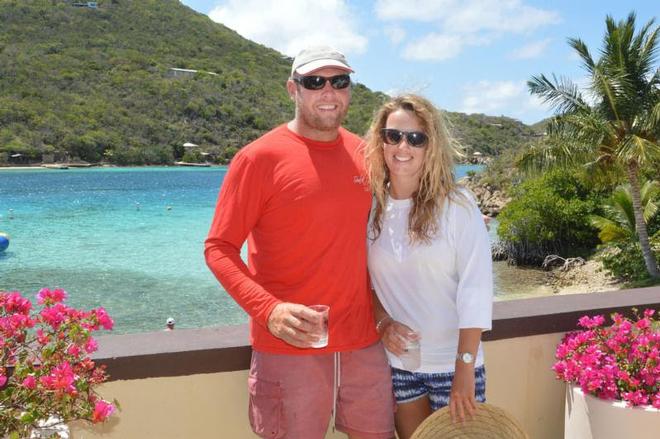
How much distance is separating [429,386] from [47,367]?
118 centimetres

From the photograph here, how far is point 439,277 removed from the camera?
2.06m

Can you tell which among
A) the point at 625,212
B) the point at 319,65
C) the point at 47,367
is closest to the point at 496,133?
the point at 625,212

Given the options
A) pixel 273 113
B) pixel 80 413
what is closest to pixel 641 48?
pixel 80 413

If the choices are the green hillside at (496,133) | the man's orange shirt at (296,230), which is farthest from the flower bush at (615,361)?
the green hillside at (496,133)

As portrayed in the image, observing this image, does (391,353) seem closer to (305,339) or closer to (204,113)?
(305,339)

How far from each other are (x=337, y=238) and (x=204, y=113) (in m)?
81.6

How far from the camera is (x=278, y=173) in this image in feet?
6.54

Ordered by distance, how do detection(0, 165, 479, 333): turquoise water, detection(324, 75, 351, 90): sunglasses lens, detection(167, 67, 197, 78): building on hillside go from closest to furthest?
detection(324, 75, 351, 90): sunglasses lens, detection(0, 165, 479, 333): turquoise water, detection(167, 67, 197, 78): building on hillside

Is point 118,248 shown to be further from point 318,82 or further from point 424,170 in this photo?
point 424,170

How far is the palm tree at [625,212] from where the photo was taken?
21.1 meters

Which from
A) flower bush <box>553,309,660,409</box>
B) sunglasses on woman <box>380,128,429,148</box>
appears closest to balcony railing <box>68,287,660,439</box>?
flower bush <box>553,309,660,409</box>

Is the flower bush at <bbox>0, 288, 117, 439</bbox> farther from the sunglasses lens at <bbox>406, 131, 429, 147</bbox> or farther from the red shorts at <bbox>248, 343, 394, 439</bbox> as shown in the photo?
the sunglasses lens at <bbox>406, 131, 429, 147</bbox>

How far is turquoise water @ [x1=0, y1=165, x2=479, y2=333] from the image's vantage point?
20047 mm

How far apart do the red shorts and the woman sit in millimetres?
73
